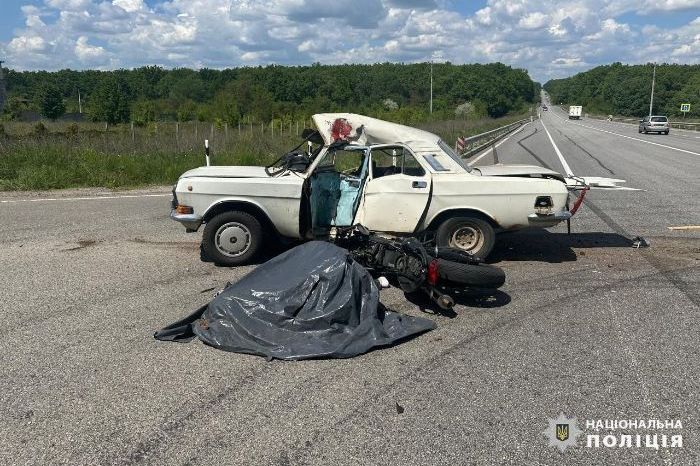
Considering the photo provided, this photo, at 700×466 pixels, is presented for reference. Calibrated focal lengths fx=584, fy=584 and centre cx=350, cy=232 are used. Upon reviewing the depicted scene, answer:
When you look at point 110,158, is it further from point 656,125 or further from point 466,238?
point 656,125

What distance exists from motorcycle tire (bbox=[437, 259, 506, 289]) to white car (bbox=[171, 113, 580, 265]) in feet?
4.44

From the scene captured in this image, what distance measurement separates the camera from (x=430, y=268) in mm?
5430

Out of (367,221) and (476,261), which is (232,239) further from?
(476,261)

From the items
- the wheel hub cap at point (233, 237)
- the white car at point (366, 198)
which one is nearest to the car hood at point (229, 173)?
the white car at point (366, 198)

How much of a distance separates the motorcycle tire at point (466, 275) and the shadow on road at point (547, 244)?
1.89 meters

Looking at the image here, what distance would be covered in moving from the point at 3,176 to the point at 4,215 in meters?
5.20

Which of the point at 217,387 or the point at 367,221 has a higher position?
the point at 367,221

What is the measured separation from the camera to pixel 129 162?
16078mm

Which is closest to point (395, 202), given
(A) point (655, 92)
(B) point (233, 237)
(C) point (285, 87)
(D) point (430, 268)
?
(D) point (430, 268)

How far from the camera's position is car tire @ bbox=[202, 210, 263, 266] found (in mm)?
7039

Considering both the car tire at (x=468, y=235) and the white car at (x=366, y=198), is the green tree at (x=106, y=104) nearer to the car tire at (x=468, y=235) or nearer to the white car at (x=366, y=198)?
the white car at (x=366, y=198)

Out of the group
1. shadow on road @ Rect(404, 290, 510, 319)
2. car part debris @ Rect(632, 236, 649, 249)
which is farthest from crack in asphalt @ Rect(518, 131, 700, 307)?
shadow on road @ Rect(404, 290, 510, 319)

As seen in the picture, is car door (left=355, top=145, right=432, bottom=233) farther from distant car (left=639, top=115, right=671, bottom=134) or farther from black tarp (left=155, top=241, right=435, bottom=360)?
A: distant car (left=639, top=115, right=671, bottom=134)

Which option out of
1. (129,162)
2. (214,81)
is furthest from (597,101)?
(129,162)
